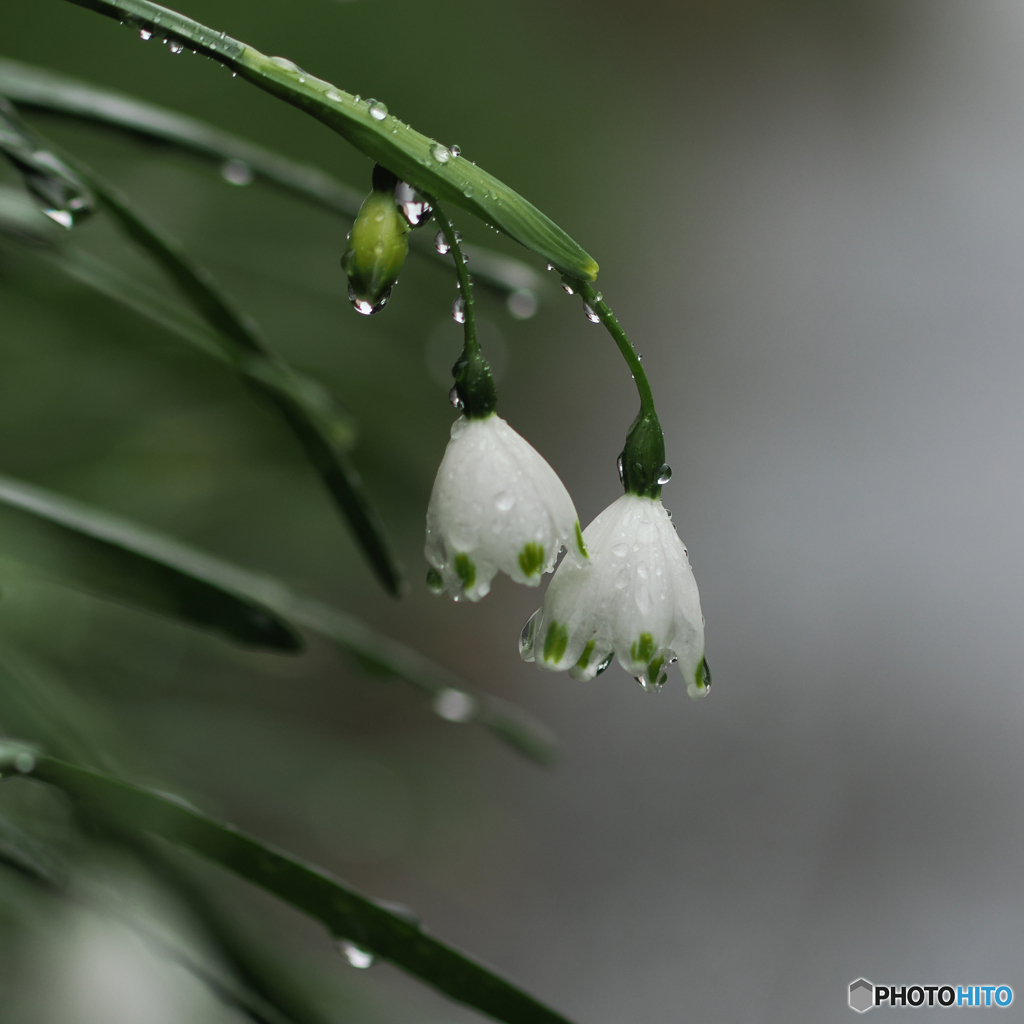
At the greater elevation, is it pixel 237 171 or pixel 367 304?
pixel 237 171

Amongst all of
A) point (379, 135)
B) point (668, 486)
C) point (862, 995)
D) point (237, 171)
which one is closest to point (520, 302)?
point (237, 171)

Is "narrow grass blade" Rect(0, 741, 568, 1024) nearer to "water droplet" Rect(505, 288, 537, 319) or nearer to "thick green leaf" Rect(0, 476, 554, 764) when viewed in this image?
"thick green leaf" Rect(0, 476, 554, 764)

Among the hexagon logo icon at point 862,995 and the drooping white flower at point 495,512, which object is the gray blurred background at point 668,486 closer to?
the hexagon logo icon at point 862,995

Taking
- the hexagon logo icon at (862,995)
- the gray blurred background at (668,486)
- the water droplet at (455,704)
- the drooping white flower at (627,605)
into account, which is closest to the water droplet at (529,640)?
the drooping white flower at (627,605)

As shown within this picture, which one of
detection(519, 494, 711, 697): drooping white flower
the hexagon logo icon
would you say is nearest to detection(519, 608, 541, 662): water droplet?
detection(519, 494, 711, 697): drooping white flower

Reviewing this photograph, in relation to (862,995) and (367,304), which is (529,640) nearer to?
(367,304)

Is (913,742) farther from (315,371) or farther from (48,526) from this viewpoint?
(48,526)

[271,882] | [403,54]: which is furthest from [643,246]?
[271,882]
